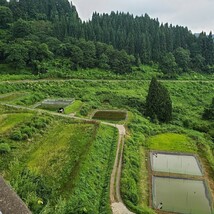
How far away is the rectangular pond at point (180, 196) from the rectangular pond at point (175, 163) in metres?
1.55

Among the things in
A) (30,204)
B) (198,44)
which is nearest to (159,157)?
(30,204)

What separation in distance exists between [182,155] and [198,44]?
6937 centimetres

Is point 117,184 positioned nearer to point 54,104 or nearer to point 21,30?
point 54,104

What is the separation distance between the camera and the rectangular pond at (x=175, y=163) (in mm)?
27938

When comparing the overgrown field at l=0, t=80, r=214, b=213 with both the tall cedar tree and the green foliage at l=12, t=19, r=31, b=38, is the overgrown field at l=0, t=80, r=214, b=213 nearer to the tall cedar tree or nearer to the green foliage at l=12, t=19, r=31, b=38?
the tall cedar tree

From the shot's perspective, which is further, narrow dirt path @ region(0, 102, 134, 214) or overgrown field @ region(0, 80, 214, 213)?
overgrown field @ region(0, 80, 214, 213)

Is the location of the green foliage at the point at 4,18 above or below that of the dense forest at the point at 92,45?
above

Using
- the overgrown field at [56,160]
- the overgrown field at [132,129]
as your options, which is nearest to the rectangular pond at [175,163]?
the overgrown field at [132,129]

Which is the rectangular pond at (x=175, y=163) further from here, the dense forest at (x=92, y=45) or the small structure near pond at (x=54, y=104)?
the dense forest at (x=92, y=45)

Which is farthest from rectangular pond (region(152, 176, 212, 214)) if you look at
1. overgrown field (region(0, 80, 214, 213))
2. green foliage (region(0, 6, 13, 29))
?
green foliage (region(0, 6, 13, 29))

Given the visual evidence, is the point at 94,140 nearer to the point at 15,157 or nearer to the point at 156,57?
the point at 15,157

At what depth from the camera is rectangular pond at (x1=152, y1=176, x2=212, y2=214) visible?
72.6ft

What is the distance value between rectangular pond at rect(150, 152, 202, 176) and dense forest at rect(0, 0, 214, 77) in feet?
134

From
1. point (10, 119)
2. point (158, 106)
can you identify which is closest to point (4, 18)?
point (158, 106)
